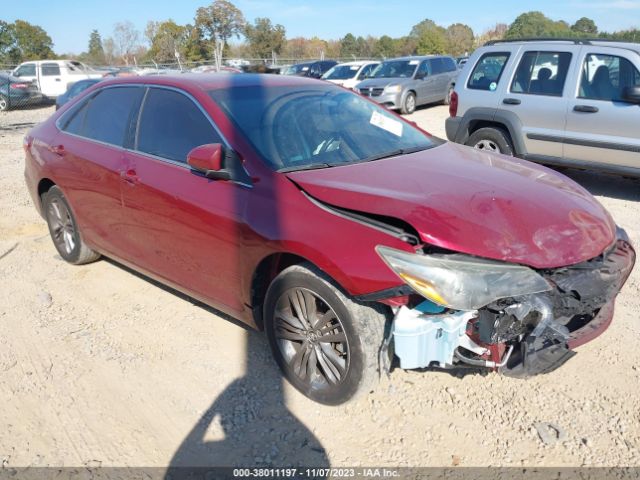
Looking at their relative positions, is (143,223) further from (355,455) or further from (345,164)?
(355,455)

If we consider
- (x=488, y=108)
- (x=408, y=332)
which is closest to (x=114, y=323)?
(x=408, y=332)

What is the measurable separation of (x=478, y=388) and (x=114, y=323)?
255cm

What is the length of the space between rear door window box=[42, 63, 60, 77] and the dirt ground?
74.1ft

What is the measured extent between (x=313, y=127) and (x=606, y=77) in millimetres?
4673

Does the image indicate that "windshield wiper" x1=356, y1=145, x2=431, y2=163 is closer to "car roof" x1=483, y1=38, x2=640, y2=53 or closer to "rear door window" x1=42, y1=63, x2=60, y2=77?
"car roof" x1=483, y1=38, x2=640, y2=53

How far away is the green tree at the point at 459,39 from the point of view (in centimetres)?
6377

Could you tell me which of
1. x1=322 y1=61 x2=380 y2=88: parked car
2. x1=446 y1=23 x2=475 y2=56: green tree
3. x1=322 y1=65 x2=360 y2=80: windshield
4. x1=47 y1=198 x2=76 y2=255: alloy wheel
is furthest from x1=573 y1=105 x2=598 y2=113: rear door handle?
x1=446 y1=23 x2=475 y2=56: green tree

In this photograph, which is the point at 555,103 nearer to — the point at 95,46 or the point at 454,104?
the point at 454,104

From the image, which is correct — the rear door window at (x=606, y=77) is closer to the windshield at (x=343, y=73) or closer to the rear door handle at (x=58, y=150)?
the rear door handle at (x=58, y=150)

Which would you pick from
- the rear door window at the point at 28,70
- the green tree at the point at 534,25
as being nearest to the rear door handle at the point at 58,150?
the rear door window at the point at 28,70

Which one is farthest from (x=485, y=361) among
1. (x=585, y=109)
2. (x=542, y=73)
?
(x=542, y=73)

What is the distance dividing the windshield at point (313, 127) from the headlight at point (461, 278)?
100 cm

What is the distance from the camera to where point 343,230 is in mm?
2645

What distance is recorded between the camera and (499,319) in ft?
8.27
